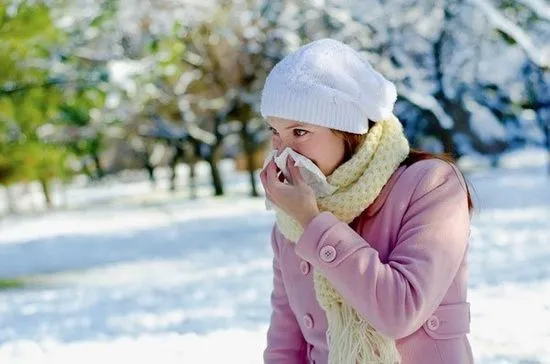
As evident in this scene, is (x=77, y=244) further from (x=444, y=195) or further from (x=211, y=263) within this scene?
(x=444, y=195)

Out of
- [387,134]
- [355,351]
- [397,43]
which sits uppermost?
[387,134]

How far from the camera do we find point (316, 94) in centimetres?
178

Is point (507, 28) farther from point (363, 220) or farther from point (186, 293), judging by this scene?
point (363, 220)

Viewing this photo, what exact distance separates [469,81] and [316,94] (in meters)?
19.1

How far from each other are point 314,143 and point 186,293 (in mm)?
6930

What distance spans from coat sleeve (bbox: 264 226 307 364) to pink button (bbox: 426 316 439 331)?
41cm

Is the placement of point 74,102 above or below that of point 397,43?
above

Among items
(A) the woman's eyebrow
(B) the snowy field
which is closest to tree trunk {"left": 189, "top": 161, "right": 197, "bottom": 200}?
(B) the snowy field

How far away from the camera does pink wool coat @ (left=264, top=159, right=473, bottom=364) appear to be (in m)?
1.61

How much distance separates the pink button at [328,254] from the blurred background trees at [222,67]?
1.52m

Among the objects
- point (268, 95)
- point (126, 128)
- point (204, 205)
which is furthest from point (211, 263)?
point (126, 128)

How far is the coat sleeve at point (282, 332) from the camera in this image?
6.67 ft

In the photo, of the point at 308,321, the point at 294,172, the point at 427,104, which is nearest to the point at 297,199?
the point at 294,172

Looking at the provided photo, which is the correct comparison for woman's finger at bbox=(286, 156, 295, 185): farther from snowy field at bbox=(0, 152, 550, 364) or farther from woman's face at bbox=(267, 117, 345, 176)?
snowy field at bbox=(0, 152, 550, 364)
